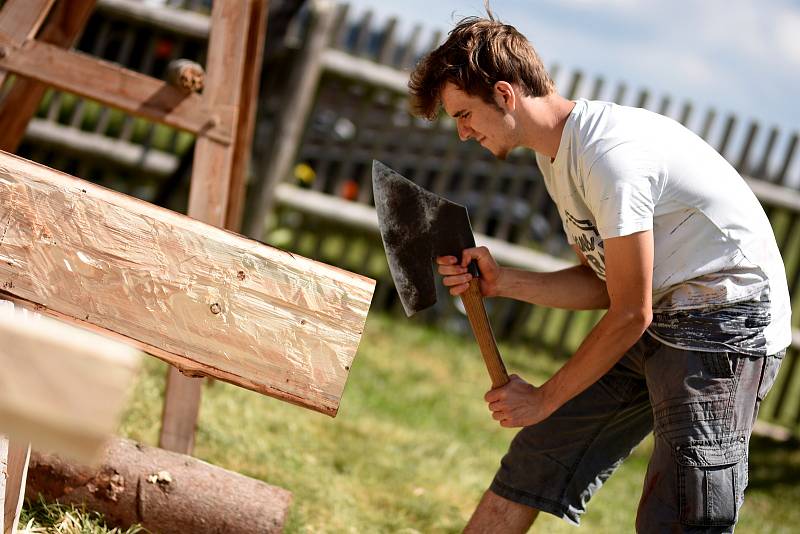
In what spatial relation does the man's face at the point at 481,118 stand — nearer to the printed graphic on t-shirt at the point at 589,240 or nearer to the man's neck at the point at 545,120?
the man's neck at the point at 545,120

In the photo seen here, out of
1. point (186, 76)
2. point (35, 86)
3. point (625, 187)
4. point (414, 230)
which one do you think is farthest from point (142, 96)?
point (625, 187)

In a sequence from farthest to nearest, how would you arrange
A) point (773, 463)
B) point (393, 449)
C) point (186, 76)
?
point (773, 463), point (393, 449), point (186, 76)

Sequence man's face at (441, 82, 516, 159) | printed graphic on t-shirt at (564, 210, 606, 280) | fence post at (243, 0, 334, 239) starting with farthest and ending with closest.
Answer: fence post at (243, 0, 334, 239) → printed graphic on t-shirt at (564, 210, 606, 280) → man's face at (441, 82, 516, 159)

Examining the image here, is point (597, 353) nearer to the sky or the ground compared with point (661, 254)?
nearer to the ground

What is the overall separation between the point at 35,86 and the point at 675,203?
2.94 meters

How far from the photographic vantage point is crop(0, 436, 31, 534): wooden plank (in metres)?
2.06

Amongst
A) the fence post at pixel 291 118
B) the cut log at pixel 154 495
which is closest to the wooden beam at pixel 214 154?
the cut log at pixel 154 495

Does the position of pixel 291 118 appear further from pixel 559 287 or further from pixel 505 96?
pixel 505 96

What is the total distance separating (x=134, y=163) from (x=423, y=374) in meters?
2.54

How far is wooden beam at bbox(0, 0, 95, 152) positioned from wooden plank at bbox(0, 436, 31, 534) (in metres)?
1.93

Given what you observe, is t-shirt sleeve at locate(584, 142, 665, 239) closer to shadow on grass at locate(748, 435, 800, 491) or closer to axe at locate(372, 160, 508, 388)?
axe at locate(372, 160, 508, 388)

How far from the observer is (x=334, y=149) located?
6.26 metres

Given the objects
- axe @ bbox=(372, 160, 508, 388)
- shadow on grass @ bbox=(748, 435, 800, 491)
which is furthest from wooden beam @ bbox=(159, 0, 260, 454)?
shadow on grass @ bbox=(748, 435, 800, 491)

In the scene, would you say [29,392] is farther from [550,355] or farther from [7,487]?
[550,355]
